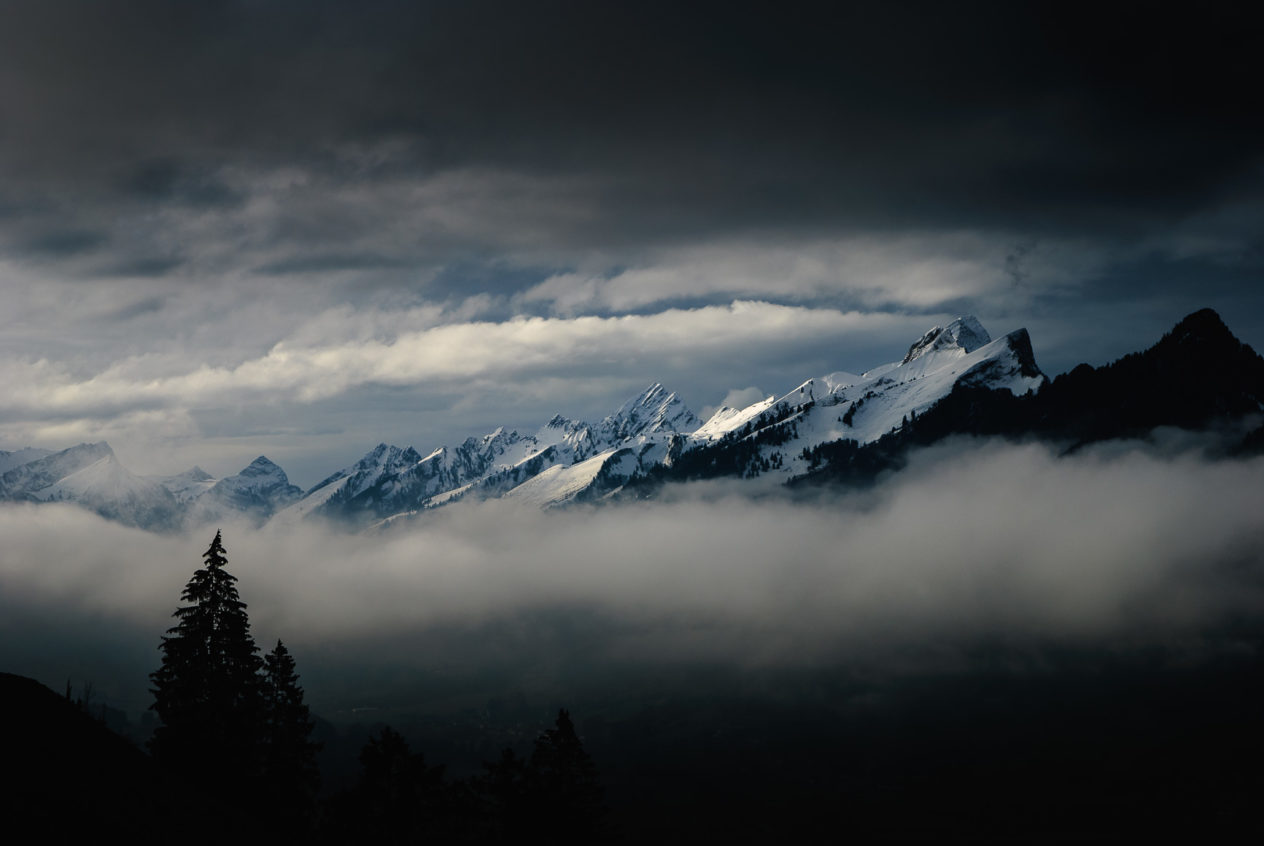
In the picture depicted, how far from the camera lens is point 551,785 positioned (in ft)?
179

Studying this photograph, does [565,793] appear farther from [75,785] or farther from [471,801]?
[75,785]

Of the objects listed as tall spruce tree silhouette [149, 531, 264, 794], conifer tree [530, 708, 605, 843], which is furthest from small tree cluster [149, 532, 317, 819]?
conifer tree [530, 708, 605, 843]

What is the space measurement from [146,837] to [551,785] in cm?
2379

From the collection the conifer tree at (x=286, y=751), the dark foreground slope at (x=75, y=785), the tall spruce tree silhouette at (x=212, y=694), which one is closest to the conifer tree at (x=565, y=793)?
the conifer tree at (x=286, y=751)

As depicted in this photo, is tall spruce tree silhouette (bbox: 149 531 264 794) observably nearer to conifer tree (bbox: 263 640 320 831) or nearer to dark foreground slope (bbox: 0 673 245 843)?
conifer tree (bbox: 263 640 320 831)

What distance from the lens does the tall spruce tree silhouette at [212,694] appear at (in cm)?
5691

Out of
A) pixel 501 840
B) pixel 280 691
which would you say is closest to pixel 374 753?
pixel 501 840

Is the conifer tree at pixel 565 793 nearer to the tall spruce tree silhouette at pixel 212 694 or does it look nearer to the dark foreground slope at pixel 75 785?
the dark foreground slope at pixel 75 785

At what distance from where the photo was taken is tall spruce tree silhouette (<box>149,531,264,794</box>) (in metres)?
56.9

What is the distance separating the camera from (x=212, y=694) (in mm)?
58312

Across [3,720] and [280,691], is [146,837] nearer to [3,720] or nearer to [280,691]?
[3,720]

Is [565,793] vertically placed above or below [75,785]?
below

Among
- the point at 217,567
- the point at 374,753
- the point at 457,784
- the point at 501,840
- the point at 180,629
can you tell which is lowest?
the point at 501,840

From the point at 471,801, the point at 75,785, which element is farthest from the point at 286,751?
the point at 75,785
